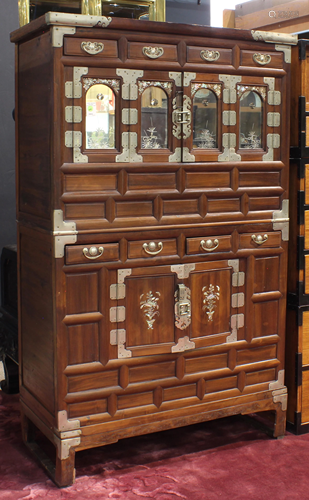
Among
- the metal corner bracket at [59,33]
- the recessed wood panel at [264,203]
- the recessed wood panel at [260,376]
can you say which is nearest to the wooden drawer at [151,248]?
the recessed wood panel at [264,203]

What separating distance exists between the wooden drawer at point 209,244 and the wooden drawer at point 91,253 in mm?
401

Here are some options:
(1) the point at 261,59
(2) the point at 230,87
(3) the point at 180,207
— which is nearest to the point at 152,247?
(3) the point at 180,207

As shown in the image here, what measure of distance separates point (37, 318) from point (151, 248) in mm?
685

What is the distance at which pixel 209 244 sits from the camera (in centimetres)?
323

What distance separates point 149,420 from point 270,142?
1.58 metres

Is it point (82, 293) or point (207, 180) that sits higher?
point (207, 180)

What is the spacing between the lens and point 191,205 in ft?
10.5

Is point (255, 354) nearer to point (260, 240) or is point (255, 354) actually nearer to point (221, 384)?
point (221, 384)

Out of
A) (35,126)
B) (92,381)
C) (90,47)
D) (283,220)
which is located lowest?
(92,381)

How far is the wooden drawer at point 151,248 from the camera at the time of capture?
10.1 ft

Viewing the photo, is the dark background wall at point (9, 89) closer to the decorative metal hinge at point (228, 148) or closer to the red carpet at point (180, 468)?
the red carpet at point (180, 468)

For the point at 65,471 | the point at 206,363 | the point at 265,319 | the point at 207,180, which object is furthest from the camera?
the point at 265,319

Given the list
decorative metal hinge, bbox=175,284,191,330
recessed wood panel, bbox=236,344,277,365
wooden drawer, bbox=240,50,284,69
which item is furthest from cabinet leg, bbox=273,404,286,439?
wooden drawer, bbox=240,50,284,69

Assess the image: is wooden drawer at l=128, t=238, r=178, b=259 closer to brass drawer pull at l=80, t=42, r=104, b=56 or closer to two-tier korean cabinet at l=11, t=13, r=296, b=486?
two-tier korean cabinet at l=11, t=13, r=296, b=486
